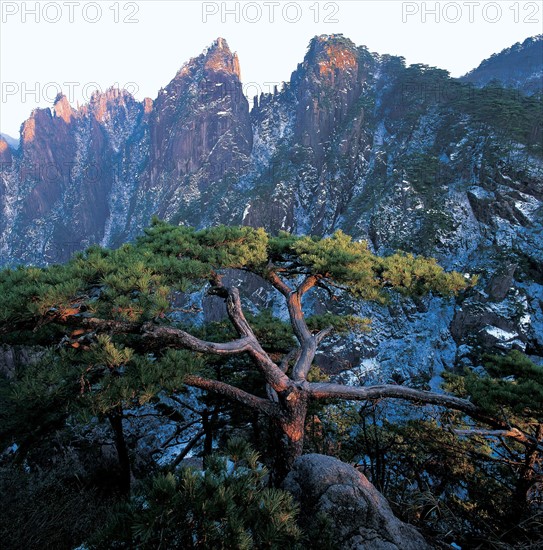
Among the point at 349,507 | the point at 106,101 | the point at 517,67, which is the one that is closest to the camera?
the point at 349,507

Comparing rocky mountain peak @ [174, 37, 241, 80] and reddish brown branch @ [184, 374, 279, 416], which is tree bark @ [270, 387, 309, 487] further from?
rocky mountain peak @ [174, 37, 241, 80]

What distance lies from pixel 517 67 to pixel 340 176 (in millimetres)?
55252

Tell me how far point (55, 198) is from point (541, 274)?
13519cm

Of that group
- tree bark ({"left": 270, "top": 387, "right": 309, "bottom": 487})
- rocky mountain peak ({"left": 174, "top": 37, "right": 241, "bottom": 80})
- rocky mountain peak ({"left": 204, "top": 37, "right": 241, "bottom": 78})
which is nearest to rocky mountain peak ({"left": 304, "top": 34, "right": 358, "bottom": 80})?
rocky mountain peak ({"left": 174, "top": 37, "right": 241, "bottom": 80})

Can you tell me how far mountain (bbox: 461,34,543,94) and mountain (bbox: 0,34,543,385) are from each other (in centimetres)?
2292

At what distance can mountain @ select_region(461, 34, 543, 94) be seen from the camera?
76.3 m

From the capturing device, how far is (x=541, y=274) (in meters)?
38.2

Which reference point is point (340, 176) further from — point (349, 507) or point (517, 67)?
point (349, 507)

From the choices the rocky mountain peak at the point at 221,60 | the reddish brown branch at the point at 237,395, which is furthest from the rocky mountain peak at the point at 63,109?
the reddish brown branch at the point at 237,395

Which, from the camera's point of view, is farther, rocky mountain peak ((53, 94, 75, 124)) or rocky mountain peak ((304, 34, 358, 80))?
rocky mountain peak ((53, 94, 75, 124))

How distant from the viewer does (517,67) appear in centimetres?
8156

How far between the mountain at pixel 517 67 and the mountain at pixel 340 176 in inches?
902

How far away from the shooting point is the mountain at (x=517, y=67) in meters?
76.3

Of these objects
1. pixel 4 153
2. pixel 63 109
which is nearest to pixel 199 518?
pixel 4 153
